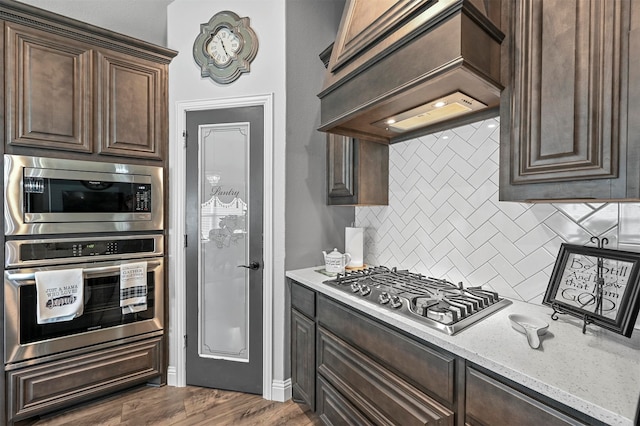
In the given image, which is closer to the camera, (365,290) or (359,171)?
(365,290)

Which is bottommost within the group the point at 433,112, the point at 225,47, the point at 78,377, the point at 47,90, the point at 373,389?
the point at 78,377

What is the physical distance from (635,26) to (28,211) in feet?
10.0

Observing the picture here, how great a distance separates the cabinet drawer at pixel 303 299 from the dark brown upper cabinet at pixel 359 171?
70 cm

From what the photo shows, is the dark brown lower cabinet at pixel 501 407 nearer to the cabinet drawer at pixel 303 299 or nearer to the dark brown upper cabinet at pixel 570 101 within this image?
the dark brown upper cabinet at pixel 570 101

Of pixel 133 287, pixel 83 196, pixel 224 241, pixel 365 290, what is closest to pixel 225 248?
pixel 224 241

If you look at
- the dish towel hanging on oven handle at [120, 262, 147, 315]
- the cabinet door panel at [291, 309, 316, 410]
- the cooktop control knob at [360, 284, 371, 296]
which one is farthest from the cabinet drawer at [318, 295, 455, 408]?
the dish towel hanging on oven handle at [120, 262, 147, 315]

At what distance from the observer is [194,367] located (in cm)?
244

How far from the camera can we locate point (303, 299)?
209cm

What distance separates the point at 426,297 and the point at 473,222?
0.57 metres

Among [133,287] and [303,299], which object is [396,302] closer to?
[303,299]

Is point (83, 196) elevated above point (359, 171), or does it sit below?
below

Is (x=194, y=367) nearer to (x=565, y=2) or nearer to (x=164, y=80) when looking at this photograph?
(x=164, y=80)

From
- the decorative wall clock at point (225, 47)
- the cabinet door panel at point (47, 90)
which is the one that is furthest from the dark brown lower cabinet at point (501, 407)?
the cabinet door panel at point (47, 90)

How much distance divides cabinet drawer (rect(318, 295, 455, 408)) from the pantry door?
869 millimetres
